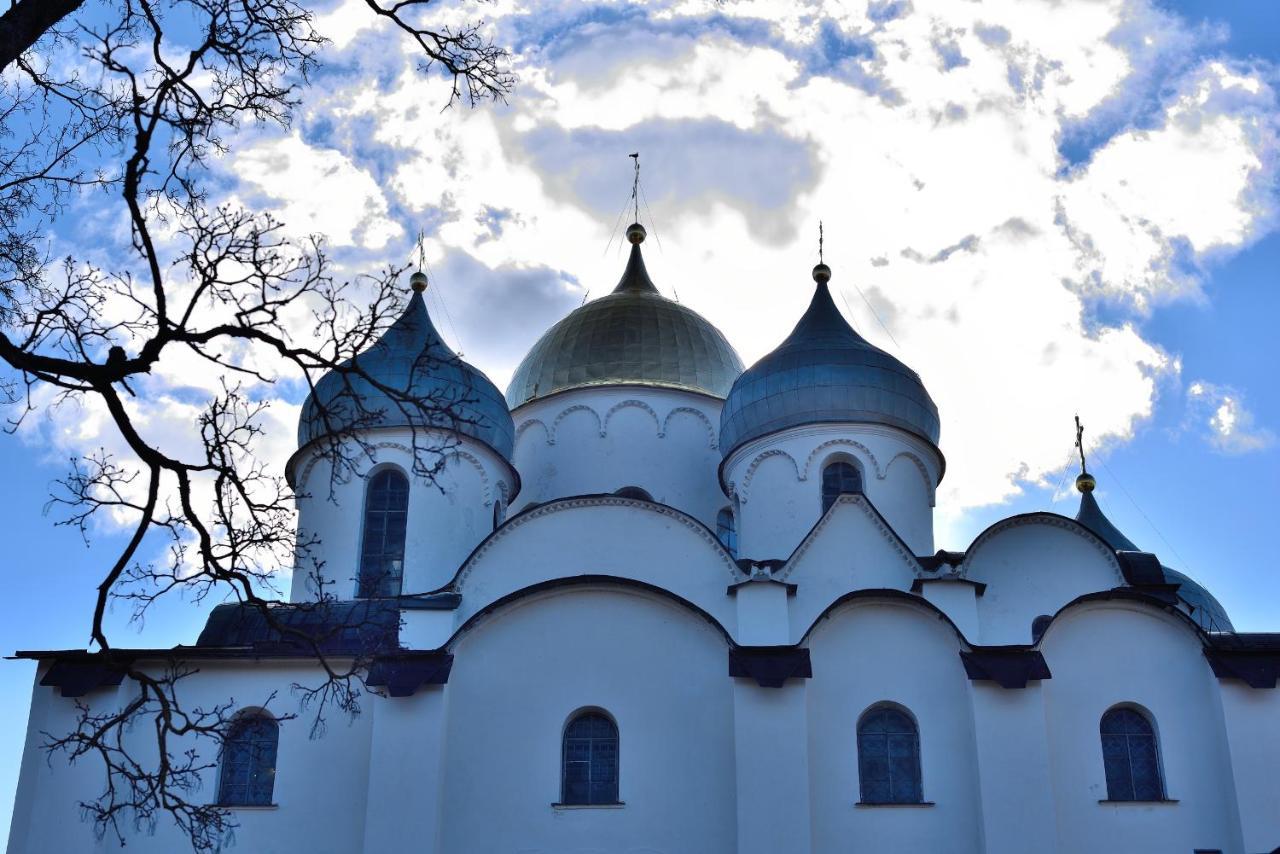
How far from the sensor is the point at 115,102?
7379mm

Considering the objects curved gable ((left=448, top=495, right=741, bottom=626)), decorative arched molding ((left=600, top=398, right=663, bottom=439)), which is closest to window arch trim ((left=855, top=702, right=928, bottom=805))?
curved gable ((left=448, top=495, right=741, bottom=626))

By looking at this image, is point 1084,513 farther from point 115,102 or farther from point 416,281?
point 115,102

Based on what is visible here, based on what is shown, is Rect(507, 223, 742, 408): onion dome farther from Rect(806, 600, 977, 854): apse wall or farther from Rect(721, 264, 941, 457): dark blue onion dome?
Rect(806, 600, 977, 854): apse wall

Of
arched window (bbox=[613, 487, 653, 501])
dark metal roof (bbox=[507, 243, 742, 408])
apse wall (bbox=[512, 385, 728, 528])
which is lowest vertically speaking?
arched window (bbox=[613, 487, 653, 501])

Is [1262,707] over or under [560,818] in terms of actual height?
over

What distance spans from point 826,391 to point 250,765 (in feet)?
27.5

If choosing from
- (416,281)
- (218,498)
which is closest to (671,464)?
(416,281)

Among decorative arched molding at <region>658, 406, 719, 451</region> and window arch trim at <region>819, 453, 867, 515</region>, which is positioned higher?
decorative arched molding at <region>658, 406, 719, 451</region>

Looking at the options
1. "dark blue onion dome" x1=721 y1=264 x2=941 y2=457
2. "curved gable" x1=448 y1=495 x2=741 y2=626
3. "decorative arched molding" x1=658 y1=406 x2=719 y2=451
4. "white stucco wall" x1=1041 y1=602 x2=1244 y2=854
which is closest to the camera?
"white stucco wall" x1=1041 y1=602 x2=1244 y2=854

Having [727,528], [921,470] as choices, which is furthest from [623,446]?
[921,470]

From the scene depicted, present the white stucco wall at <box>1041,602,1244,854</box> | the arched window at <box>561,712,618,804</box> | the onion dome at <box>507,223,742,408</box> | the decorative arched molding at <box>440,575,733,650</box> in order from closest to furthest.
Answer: the white stucco wall at <box>1041,602,1244,854</box>, the arched window at <box>561,712,618,804</box>, the decorative arched molding at <box>440,575,733,650</box>, the onion dome at <box>507,223,742,408</box>

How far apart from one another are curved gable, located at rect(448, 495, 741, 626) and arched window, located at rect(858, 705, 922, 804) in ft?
7.52

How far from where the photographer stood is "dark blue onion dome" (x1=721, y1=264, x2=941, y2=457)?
17.8 m

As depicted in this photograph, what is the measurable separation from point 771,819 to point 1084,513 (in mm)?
9584
